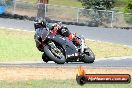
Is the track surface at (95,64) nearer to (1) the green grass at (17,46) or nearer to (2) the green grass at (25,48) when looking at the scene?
(2) the green grass at (25,48)

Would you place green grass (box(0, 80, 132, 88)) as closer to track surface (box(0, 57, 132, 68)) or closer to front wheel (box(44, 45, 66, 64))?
front wheel (box(44, 45, 66, 64))

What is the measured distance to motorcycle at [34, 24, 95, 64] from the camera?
16.4 metres

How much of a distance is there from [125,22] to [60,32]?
993 inches

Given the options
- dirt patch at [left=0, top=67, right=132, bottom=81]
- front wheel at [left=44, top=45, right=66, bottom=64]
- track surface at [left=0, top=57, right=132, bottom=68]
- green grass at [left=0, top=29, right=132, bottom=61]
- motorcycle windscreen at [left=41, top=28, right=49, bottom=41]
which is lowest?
green grass at [left=0, top=29, right=132, bottom=61]

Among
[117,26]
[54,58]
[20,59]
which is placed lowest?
[117,26]

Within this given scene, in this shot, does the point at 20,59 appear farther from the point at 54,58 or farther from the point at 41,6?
the point at 41,6

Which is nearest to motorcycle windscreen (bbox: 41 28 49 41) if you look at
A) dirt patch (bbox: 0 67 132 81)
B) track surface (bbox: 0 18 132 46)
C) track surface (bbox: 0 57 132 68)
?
dirt patch (bbox: 0 67 132 81)

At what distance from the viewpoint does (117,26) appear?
134ft

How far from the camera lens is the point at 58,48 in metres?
16.8

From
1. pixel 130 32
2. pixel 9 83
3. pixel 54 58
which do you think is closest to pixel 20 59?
pixel 54 58

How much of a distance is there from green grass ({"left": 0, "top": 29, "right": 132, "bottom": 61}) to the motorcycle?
4.44 metres

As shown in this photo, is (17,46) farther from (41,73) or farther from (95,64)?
(41,73)

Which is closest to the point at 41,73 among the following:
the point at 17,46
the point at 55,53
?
the point at 55,53

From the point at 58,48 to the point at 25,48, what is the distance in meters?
8.40
